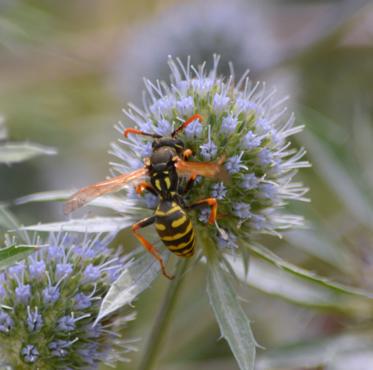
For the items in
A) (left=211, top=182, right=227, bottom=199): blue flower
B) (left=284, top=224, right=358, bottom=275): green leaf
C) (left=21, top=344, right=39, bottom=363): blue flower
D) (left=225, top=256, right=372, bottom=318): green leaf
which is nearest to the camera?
(left=21, top=344, right=39, bottom=363): blue flower

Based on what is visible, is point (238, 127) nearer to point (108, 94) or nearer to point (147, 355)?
point (147, 355)

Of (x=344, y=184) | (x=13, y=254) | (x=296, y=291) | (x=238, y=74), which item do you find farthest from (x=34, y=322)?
(x=238, y=74)

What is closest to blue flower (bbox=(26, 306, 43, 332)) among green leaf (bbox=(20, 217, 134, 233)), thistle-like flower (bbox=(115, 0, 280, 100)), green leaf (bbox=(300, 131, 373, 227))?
green leaf (bbox=(20, 217, 134, 233))

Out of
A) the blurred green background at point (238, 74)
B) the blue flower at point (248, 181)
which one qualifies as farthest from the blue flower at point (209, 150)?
the blurred green background at point (238, 74)

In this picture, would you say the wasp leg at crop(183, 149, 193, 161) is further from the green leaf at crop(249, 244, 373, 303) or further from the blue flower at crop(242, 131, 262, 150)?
the green leaf at crop(249, 244, 373, 303)

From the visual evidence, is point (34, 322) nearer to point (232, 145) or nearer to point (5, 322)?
point (5, 322)

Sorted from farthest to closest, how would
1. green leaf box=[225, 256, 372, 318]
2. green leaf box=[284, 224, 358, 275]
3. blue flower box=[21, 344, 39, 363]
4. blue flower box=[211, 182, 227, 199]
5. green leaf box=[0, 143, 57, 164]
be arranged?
green leaf box=[284, 224, 358, 275] < green leaf box=[225, 256, 372, 318] < green leaf box=[0, 143, 57, 164] < blue flower box=[211, 182, 227, 199] < blue flower box=[21, 344, 39, 363]
